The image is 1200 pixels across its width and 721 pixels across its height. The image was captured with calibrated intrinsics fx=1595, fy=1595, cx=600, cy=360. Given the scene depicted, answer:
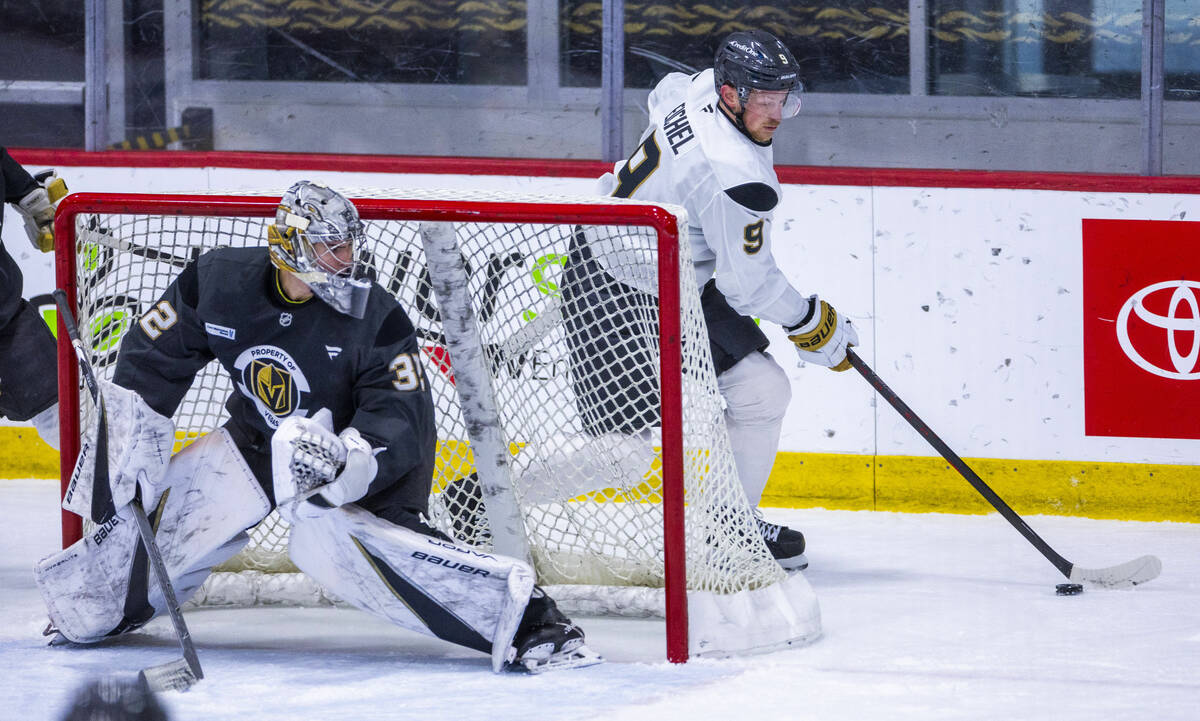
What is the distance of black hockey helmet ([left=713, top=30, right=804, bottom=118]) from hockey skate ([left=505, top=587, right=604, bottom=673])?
1.13 m

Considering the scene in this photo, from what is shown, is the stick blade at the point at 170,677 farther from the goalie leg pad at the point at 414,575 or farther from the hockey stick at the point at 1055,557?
the hockey stick at the point at 1055,557

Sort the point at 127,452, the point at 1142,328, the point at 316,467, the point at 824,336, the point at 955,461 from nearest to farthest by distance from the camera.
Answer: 1. the point at 316,467
2. the point at 127,452
3. the point at 824,336
4. the point at 955,461
5. the point at 1142,328

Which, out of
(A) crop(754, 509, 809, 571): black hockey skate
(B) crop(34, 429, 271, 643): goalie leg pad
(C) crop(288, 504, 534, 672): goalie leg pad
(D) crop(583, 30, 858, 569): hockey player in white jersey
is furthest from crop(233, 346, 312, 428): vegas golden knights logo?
(A) crop(754, 509, 809, 571): black hockey skate

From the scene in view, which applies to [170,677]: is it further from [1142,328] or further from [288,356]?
[1142,328]

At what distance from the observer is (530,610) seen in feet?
9.41

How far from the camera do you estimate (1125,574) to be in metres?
3.47

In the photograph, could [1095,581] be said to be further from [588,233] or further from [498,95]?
[498,95]

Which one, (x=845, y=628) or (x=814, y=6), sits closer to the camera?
(x=845, y=628)

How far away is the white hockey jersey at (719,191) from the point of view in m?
3.21

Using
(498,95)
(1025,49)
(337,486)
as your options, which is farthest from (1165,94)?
(337,486)

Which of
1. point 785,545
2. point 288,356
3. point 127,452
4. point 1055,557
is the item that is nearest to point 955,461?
point 1055,557

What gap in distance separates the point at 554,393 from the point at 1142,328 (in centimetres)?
166

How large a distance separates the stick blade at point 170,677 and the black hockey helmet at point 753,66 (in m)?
1.56

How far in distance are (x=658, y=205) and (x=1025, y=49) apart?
1.91 metres
